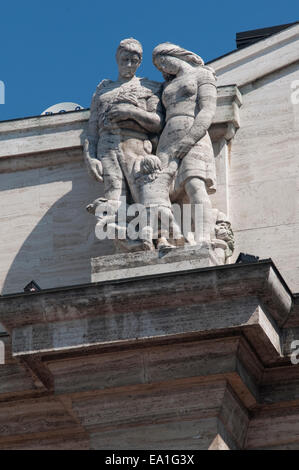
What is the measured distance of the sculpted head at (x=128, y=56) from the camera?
16797 millimetres

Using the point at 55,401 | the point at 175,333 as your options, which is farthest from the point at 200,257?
the point at 55,401

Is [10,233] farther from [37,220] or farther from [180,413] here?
[180,413]

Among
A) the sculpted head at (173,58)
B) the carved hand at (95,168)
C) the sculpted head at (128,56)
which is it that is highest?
the sculpted head at (128,56)

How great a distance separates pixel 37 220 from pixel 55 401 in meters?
2.15

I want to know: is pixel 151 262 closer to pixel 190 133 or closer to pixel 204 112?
pixel 190 133

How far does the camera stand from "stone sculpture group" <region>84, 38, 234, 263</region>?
1579 cm

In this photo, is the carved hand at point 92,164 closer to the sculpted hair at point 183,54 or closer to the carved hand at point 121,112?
the carved hand at point 121,112

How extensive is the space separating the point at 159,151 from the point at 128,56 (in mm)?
1046

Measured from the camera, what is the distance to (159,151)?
16359mm

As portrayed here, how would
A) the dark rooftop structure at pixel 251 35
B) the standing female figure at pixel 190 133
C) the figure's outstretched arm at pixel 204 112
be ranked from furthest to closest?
the dark rooftop structure at pixel 251 35
the figure's outstretched arm at pixel 204 112
the standing female figure at pixel 190 133

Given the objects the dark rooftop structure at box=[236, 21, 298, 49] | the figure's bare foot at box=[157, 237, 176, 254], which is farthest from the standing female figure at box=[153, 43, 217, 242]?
the dark rooftop structure at box=[236, 21, 298, 49]

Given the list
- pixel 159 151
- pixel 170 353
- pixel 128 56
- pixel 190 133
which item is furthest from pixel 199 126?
pixel 170 353

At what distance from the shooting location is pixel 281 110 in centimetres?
1686

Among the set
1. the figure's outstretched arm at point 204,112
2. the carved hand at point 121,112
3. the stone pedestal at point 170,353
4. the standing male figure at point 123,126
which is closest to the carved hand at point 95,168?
the standing male figure at point 123,126
